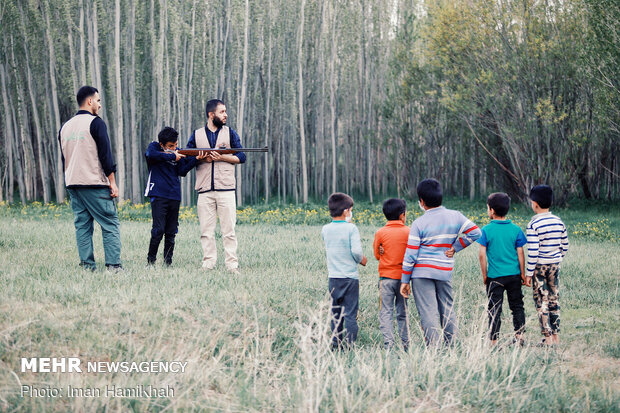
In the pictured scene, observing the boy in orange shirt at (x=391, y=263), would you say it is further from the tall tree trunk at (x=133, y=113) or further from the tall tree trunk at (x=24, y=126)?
the tall tree trunk at (x=24, y=126)

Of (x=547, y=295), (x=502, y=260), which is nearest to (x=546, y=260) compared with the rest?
(x=547, y=295)

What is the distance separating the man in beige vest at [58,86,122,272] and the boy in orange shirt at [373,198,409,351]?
123 inches

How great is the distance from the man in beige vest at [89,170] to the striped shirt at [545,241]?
Answer: 452 cm

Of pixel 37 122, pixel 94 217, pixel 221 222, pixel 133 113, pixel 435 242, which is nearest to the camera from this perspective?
pixel 435 242

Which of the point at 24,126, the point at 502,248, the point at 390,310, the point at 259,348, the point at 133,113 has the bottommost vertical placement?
the point at 259,348

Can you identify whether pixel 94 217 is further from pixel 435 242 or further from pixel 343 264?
pixel 435 242

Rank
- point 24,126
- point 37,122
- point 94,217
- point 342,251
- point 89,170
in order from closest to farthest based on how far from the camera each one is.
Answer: point 342,251
point 89,170
point 94,217
point 24,126
point 37,122

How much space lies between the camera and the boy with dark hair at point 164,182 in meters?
7.09

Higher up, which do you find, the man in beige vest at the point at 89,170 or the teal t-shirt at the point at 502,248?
the man in beige vest at the point at 89,170

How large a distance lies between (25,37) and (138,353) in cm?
2311

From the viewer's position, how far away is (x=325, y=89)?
27719mm

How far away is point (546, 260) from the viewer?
5473 mm

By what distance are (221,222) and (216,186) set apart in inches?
18.5

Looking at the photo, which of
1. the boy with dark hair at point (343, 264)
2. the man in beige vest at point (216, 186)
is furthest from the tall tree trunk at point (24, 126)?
the boy with dark hair at point (343, 264)
